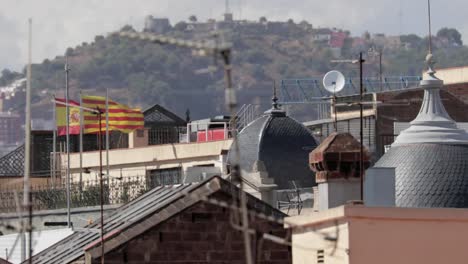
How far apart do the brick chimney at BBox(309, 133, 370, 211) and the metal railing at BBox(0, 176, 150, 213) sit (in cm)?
2961

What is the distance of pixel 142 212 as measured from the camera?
39.1 metres

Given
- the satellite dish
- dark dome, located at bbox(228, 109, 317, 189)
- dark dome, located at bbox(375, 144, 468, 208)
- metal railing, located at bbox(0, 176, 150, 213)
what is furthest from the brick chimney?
the satellite dish

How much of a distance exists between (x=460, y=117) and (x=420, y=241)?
49.8m

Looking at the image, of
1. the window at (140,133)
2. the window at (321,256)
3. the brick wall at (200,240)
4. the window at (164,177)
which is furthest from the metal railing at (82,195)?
the window at (321,256)

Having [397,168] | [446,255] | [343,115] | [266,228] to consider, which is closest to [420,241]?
[446,255]

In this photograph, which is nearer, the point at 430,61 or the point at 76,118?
the point at 430,61

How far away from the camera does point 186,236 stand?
37.2 meters

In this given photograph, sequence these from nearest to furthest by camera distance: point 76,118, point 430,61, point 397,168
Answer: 1. point 397,168
2. point 430,61
3. point 76,118

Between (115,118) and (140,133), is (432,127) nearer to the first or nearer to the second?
(115,118)

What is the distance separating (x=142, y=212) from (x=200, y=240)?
2163 millimetres

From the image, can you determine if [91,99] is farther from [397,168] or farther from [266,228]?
[266,228]

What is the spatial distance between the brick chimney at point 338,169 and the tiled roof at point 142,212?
1194mm

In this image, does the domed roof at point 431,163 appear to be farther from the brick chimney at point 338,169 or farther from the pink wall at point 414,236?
the pink wall at point 414,236

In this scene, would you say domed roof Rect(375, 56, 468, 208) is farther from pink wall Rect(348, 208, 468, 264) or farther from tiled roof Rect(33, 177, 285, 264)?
pink wall Rect(348, 208, 468, 264)
